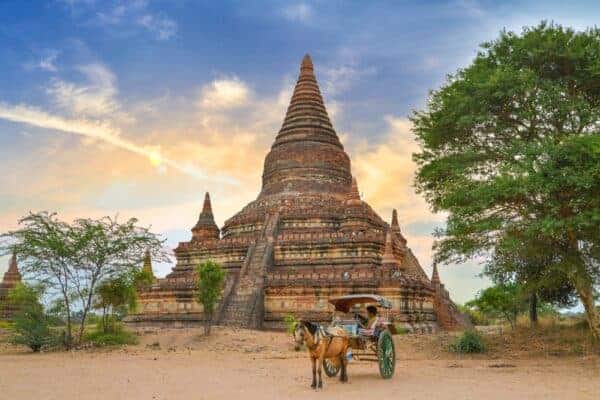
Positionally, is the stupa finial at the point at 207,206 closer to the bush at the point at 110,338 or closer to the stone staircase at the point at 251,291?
the stone staircase at the point at 251,291

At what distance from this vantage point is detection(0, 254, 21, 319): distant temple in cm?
3941

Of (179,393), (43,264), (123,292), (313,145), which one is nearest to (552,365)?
(179,393)

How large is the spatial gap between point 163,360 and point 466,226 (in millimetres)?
10654

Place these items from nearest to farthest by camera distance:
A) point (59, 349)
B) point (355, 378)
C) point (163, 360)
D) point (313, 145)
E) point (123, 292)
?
point (355, 378)
point (163, 360)
point (59, 349)
point (123, 292)
point (313, 145)

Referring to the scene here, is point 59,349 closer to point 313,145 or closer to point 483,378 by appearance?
point 483,378

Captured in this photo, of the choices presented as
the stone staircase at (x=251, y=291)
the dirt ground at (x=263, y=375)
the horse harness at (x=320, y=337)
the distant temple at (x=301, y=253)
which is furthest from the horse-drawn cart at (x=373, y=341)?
the stone staircase at (x=251, y=291)

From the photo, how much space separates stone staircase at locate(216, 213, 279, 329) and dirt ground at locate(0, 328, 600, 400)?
5.88 m

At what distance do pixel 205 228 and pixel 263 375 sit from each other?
25.3 m

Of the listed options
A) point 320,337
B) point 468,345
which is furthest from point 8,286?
point 320,337

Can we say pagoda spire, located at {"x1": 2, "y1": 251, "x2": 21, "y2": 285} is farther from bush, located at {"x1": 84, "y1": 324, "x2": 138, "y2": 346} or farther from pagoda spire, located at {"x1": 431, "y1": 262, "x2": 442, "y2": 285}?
pagoda spire, located at {"x1": 431, "y1": 262, "x2": 442, "y2": 285}

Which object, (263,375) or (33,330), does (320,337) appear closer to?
(263,375)

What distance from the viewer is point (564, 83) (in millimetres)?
18906

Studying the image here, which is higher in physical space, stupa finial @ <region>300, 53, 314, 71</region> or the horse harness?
stupa finial @ <region>300, 53, 314, 71</region>

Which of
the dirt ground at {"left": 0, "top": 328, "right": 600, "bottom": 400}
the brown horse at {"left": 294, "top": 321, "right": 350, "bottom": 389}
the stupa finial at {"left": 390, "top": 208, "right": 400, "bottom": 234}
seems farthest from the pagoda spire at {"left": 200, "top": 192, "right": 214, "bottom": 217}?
the brown horse at {"left": 294, "top": 321, "right": 350, "bottom": 389}
